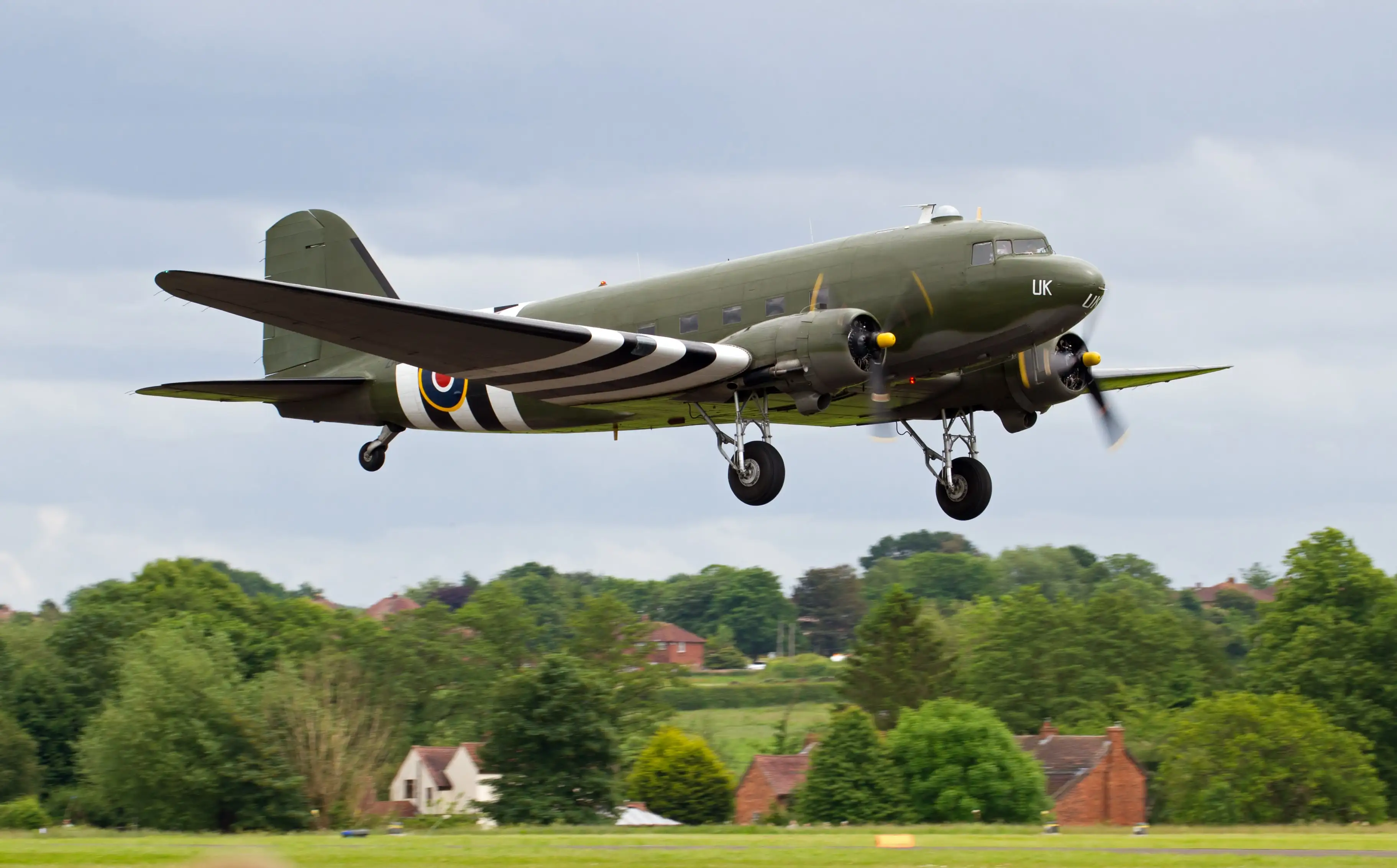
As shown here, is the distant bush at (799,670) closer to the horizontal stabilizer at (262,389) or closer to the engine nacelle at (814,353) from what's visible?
the horizontal stabilizer at (262,389)

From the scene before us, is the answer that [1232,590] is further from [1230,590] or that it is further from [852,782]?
[852,782]

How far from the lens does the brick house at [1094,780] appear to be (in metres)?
64.1

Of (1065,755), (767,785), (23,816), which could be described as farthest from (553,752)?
(1065,755)

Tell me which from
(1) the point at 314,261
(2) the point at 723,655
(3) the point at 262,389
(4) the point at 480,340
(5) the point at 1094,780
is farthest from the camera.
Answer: (2) the point at 723,655

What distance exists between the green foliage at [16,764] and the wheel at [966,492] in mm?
56278

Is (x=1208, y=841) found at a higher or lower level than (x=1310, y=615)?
lower

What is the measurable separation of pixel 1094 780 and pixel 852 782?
10579mm

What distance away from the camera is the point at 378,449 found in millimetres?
27547

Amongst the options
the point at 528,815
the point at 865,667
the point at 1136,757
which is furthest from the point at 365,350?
the point at 865,667

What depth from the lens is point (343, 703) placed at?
61.6m

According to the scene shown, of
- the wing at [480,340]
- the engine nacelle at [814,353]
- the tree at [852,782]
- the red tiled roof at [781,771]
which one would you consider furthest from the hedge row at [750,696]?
the engine nacelle at [814,353]

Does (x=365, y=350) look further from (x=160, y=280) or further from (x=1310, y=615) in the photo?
(x=1310, y=615)

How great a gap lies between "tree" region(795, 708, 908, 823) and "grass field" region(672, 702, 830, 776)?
16093 mm

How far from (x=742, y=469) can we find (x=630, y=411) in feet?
9.04
